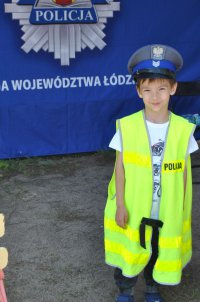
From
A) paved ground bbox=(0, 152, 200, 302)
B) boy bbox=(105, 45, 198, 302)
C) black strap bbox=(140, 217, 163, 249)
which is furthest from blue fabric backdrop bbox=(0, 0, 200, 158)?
black strap bbox=(140, 217, 163, 249)

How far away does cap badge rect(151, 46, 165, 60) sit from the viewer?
2.72 m

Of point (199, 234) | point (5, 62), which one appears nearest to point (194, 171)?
point (199, 234)

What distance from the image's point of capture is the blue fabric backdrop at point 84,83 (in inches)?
218

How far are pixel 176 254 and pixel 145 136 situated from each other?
0.66 meters

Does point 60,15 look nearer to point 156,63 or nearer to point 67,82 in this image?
point 67,82

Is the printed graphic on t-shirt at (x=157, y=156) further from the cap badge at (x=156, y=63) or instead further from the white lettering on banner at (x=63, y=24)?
the white lettering on banner at (x=63, y=24)

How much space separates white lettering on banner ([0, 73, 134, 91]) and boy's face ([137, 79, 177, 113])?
9.66 ft

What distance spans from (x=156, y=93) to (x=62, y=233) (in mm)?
1760

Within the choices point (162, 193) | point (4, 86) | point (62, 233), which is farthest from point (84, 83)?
point (162, 193)

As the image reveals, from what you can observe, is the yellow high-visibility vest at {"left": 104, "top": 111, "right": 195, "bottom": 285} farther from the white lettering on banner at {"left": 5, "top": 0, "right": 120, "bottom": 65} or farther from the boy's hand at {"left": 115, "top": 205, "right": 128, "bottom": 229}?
the white lettering on banner at {"left": 5, "top": 0, "right": 120, "bottom": 65}

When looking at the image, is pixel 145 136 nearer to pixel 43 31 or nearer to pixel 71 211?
pixel 71 211

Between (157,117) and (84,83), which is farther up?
(84,83)

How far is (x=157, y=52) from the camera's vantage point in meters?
2.72

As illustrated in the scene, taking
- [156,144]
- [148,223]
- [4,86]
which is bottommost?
[148,223]
